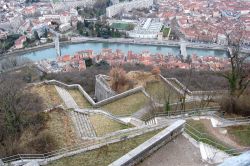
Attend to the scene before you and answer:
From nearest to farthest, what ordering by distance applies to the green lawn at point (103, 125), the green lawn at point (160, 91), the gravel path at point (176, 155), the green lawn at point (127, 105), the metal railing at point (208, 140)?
the gravel path at point (176, 155) → the metal railing at point (208, 140) → the green lawn at point (103, 125) → the green lawn at point (127, 105) → the green lawn at point (160, 91)

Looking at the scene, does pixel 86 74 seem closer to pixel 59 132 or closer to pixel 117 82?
pixel 117 82

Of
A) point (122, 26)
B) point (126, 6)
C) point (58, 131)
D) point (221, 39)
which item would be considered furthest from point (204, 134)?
point (126, 6)

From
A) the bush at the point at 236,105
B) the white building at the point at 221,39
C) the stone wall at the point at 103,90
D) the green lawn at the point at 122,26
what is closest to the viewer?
the bush at the point at 236,105

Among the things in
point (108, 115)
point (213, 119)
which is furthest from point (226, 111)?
point (108, 115)

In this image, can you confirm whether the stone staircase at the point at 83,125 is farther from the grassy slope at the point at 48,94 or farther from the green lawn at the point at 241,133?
Result: the green lawn at the point at 241,133

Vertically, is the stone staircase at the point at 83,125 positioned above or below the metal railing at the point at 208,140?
below

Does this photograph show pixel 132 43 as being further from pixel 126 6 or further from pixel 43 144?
pixel 43 144

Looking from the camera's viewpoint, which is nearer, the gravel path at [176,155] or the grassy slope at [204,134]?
the gravel path at [176,155]

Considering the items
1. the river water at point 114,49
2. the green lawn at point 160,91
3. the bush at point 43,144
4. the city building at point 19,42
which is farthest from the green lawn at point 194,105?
the city building at point 19,42
